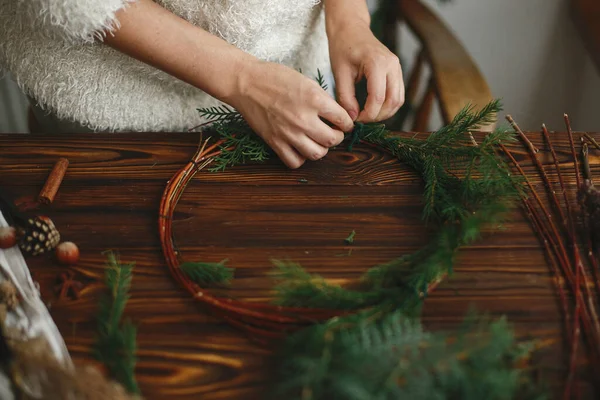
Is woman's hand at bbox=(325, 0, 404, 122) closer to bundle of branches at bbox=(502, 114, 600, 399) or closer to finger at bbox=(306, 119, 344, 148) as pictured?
finger at bbox=(306, 119, 344, 148)

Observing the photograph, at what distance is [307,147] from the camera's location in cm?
70

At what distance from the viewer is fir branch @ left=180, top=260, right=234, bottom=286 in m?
0.58

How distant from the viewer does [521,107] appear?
187 cm

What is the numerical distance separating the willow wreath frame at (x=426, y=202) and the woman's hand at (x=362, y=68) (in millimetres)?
33

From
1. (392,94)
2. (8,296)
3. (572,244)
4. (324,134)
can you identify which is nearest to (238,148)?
(324,134)

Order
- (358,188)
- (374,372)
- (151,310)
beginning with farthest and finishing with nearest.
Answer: (358,188) → (151,310) → (374,372)

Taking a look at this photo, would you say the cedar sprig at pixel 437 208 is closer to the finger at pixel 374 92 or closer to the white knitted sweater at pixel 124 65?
the finger at pixel 374 92

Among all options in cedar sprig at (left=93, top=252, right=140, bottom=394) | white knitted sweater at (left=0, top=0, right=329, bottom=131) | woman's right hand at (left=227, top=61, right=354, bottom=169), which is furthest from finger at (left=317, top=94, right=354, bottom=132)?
cedar sprig at (left=93, top=252, right=140, bottom=394)

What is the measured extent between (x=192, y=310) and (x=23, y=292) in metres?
0.18

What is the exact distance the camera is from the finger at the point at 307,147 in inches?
27.5

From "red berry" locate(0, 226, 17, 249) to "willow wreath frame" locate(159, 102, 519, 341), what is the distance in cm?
16

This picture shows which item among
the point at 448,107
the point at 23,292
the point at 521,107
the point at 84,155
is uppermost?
the point at 521,107

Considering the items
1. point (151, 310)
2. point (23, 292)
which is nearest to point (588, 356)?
point (151, 310)

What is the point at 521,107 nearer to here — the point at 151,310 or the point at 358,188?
the point at 358,188
